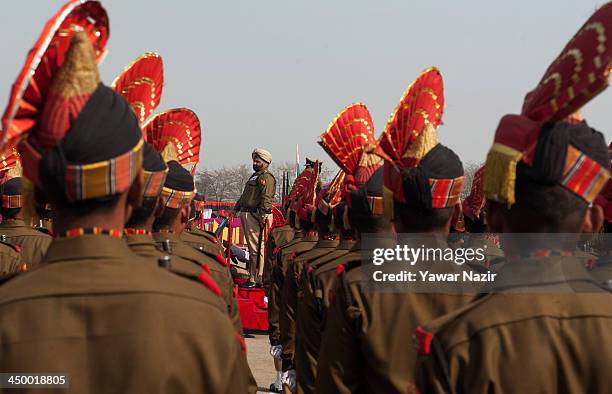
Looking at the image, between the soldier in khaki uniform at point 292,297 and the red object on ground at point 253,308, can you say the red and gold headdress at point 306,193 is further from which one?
the soldier in khaki uniform at point 292,297

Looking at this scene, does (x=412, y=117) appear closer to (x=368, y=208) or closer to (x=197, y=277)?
(x=368, y=208)

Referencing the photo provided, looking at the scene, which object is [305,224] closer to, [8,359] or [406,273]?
[406,273]

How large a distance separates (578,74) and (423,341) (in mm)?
1008

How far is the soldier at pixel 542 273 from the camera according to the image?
2.53 meters

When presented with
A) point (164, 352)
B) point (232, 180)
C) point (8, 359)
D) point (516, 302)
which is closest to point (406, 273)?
point (516, 302)

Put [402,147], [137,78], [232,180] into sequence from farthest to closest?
[232,180], [137,78], [402,147]

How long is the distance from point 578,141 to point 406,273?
1.38 metres

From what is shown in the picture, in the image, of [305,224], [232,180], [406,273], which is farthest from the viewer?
[232,180]

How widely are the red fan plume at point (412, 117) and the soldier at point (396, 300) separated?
19 cm

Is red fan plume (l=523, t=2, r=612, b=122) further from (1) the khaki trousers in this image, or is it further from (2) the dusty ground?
(1) the khaki trousers

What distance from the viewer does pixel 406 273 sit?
3.91 metres

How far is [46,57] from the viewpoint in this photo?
258 centimetres

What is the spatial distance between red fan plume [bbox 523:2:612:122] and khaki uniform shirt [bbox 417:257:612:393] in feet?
1.66

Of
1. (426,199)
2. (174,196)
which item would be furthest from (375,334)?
(174,196)
